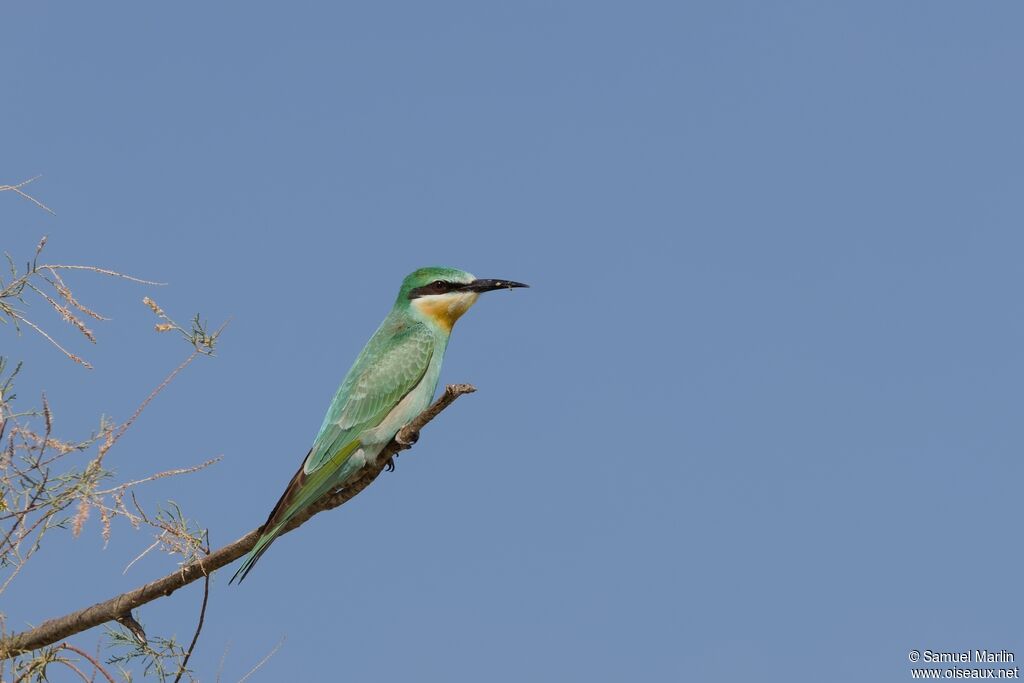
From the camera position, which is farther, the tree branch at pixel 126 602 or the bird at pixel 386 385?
the bird at pixel 386 385

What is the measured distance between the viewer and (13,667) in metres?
4.20

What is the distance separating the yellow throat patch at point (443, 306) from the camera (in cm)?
684

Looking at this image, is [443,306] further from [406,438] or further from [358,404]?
[406,438]

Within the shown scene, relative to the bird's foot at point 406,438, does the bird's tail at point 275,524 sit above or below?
below

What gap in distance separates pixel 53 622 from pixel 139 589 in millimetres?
335

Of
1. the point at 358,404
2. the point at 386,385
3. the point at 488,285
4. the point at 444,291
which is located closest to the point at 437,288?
the point at 444,291

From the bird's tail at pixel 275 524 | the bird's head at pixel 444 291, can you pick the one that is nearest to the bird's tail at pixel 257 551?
the bird's tail at pixel 275 524

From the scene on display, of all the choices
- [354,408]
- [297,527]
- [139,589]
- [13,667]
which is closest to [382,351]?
[354,408]

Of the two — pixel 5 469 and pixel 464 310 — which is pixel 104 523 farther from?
pixel 464 310

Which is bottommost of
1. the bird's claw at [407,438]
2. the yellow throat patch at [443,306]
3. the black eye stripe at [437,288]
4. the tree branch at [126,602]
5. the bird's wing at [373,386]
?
the tree branch at [126,602]

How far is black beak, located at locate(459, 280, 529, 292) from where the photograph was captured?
6.94 metres

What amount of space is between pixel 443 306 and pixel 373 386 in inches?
35.4

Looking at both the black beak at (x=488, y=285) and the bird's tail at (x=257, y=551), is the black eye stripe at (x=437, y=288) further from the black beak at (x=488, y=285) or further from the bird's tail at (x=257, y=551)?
the bird's tail at (x=257, y=551)

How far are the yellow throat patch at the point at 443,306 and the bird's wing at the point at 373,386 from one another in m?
0.20
